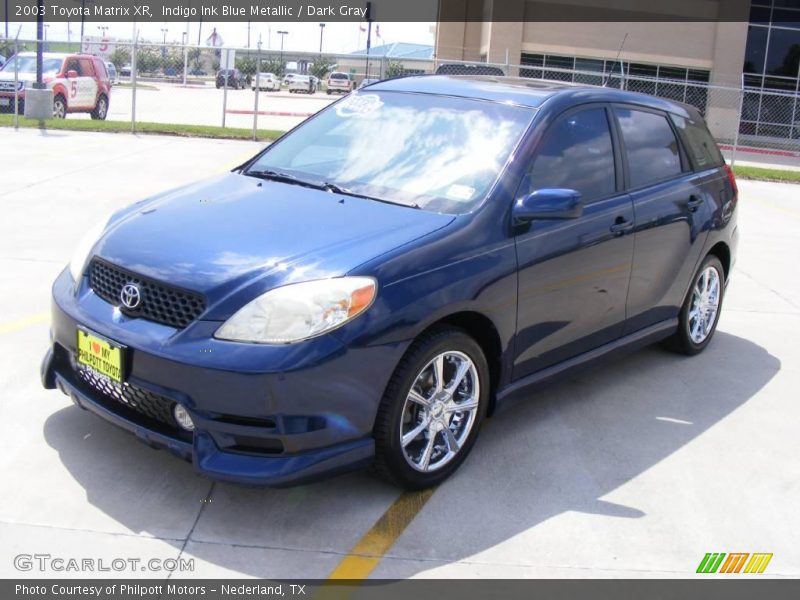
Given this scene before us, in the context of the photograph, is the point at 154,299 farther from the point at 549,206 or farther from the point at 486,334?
the point at 549,206

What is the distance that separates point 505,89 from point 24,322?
11.1 ft

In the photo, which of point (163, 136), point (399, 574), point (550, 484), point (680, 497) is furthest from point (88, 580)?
point (163, 136)

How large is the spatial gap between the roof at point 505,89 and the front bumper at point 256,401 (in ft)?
6.00

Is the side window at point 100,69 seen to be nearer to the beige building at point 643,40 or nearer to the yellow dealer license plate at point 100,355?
the beige building at point 643,40

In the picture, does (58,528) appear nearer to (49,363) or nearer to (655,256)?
(49,363)

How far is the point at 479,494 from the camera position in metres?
4.07

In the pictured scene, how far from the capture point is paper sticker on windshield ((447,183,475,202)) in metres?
4.29

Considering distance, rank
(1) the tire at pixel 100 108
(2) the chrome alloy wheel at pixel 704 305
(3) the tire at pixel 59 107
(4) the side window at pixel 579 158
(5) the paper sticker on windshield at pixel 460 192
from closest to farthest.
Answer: (5) the paper sticker on windshield at pixel 460 192 < (4) the side window at pixel 579 158 < (2) the chrome alloy wheel at pixel 704 305 < (3) the tire at pixel 59 107 < (1) the tire at pixel 100 108

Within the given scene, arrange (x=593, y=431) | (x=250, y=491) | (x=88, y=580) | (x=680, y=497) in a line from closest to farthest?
1. (x=88, y=580)
2. (x=250, y=491)
3. (x=680, y=497)
4. (x=593, y=431)

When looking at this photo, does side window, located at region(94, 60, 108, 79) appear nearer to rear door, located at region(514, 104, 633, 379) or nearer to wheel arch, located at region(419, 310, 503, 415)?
rear door, located at region(514, 104, 633, 379)

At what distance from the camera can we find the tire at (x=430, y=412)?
3736 mm

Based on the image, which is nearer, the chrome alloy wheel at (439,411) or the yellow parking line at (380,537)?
the yellow parking line at (380,537)

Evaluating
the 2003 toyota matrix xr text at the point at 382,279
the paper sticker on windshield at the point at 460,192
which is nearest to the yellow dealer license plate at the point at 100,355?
the 2003 toyota matrix xr text at the point at 382,279

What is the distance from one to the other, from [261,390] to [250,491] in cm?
75
